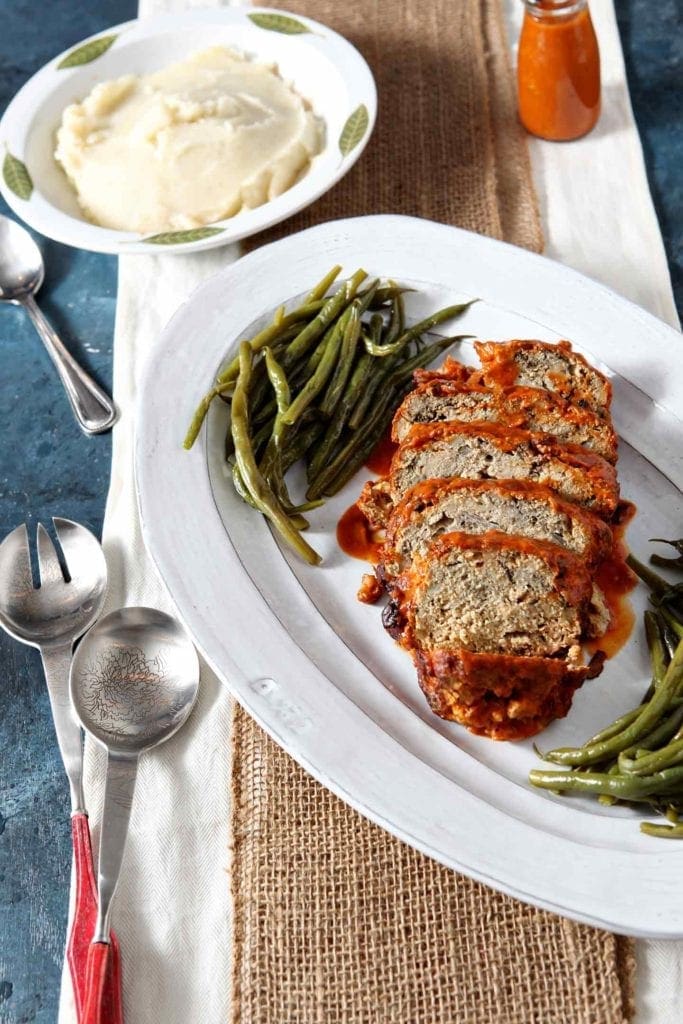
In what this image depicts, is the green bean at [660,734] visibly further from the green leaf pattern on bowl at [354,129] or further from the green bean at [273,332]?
the green leaf pattern on bowl at [354,129]

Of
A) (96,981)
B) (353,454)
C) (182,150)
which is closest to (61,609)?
(353,454)

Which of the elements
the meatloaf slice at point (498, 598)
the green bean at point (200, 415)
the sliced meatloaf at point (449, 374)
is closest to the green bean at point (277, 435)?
the green bean at point (200, 415)

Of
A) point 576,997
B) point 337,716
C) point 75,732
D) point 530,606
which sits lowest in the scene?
point 576,997

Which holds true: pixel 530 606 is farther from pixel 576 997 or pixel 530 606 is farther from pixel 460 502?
pixel 576 997

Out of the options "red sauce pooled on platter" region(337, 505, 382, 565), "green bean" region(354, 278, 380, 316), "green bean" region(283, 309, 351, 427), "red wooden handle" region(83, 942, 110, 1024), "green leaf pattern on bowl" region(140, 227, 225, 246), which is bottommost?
"red wooden handle" region(83, 942, 110, 1024)

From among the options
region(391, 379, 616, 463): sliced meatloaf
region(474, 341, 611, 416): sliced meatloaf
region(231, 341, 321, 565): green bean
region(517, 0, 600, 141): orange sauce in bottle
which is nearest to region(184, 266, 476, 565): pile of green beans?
region(231, 341, 321, 565): green bean

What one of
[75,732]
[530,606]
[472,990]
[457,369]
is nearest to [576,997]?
[472,990]

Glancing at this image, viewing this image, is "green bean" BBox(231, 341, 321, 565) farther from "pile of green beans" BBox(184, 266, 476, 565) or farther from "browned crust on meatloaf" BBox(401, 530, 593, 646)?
"browned crust on meatloaf" BBox(401, 530, 593, 646)
